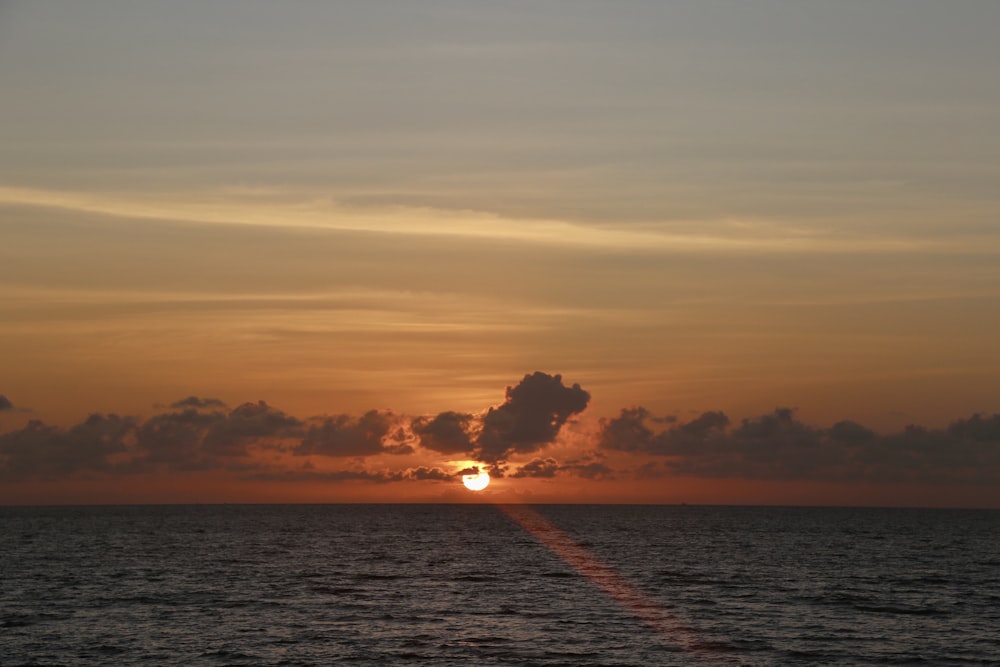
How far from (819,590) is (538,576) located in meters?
28.1

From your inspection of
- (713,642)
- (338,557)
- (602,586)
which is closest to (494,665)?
(713,642)

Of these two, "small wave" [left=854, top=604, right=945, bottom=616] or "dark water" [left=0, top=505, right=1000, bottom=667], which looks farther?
"small wave" [left=854, top=604, right=945, bottom=616]

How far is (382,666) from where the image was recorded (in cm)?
5994

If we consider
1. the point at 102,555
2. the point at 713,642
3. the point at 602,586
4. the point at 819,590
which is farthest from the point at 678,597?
the point at 102,555

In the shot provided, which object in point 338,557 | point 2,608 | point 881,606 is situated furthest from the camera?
point 338,557

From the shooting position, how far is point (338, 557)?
463 feet

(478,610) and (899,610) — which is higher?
(478,610)

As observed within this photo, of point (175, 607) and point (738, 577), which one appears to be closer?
point (175, 607)

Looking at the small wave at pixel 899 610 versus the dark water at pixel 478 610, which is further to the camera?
the small wave at pixel 899 610

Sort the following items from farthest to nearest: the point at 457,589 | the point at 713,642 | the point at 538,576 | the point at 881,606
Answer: the point at 538,576, the point at 457,589, the point at 881,606, the point at 713,642

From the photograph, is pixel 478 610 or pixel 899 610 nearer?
pixel 478 610

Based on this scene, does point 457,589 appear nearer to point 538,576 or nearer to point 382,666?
point 538,576

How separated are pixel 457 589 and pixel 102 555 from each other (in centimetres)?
6572

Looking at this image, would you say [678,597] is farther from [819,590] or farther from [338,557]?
[338,557]
